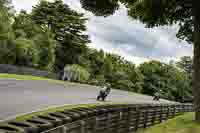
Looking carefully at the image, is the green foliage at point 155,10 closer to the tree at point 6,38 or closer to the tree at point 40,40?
the tree at point 6,38

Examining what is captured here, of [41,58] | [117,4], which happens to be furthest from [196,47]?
[41,58]

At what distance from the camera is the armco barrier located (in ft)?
25.2

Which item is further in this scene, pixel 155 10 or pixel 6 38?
pixel 6 38

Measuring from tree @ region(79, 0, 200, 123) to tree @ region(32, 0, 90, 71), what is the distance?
138 feet

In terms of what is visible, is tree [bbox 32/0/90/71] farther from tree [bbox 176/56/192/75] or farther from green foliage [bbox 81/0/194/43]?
tree [bbox 176/56/192/75]

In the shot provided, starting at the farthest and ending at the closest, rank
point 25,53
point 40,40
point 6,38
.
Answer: point 40,40 < point 25,53 < point 6,38

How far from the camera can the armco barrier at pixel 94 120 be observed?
7688mm

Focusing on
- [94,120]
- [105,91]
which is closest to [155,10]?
[94,120]

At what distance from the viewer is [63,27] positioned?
6134cm

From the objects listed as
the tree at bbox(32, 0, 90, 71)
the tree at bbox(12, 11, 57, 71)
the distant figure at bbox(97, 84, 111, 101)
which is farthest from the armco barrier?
the tree at bbox(32, 0, 90, 71)

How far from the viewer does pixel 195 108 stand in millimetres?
15062

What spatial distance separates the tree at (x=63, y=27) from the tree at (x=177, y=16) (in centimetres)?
4218

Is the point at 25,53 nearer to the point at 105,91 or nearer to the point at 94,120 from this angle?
the point at 105,91

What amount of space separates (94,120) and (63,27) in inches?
2022
